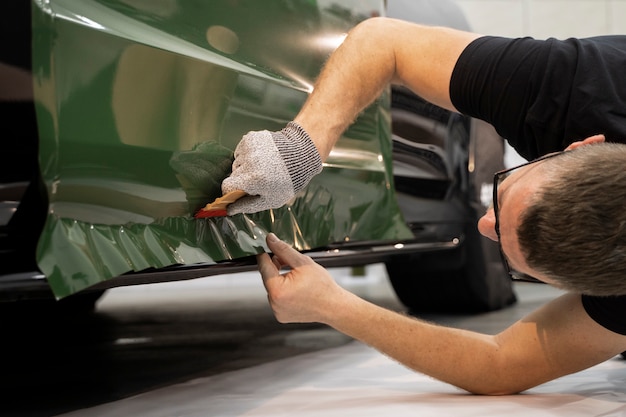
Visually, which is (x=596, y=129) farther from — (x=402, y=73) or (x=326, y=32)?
(x=326, y=32)

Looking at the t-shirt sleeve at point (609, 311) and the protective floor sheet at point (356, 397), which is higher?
the t-shirt sleeve at point (609, 311)

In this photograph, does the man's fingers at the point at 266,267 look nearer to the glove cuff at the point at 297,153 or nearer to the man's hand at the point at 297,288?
the man's hand at the point at 297,288

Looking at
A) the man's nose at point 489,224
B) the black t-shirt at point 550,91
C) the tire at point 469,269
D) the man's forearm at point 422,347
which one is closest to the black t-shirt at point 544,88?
the black t-shirt at point 550,91

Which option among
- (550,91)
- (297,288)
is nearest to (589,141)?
(550,91)

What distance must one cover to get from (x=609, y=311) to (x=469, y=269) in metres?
1.34

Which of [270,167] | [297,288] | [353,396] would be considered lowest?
[353,396]

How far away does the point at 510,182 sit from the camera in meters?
1.37

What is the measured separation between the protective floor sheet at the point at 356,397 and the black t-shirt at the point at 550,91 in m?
0.18

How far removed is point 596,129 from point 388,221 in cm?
67

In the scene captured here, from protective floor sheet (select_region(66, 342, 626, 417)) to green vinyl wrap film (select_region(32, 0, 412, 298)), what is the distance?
0.93 feet

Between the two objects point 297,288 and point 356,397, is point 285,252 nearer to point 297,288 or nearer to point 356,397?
point 297,288

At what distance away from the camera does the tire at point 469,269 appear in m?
2.65

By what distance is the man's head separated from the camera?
1.23 m

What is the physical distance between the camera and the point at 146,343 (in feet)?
7.77
